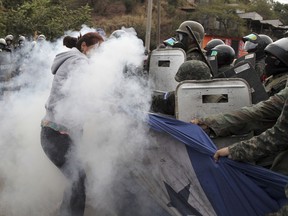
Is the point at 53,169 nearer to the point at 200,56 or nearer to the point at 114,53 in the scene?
the point at 114,53

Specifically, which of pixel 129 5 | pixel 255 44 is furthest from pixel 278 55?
pixel 129 5

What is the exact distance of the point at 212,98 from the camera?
329cm

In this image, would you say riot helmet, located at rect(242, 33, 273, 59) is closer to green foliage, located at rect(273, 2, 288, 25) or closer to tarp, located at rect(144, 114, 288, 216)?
tarp, located at rect(144, 114, 288, 216)

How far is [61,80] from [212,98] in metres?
1.33

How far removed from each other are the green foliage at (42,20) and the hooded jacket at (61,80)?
16400 millimetres

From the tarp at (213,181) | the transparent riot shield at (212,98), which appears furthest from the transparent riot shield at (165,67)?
the tarp at (213,181)

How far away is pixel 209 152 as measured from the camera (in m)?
2.82

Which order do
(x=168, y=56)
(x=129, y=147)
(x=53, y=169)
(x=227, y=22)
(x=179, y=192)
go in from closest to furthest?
(x=179, y=192) → (x=129, y=147) → (x=53, y=169) → (x=168, y=56) → (x=227, y=22)

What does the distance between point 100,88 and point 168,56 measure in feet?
4.50

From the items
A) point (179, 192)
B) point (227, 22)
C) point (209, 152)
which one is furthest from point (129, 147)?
point (227, 22)

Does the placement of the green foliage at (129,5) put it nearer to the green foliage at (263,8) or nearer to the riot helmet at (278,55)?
the green foliage at (263,8)

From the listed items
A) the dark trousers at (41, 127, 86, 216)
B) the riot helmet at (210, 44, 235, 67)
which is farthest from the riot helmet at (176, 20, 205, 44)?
the dark trousers at (41, 127, 86, 216)

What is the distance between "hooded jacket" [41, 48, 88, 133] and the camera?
11.9ft

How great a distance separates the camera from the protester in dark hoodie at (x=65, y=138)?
362 centimetres
